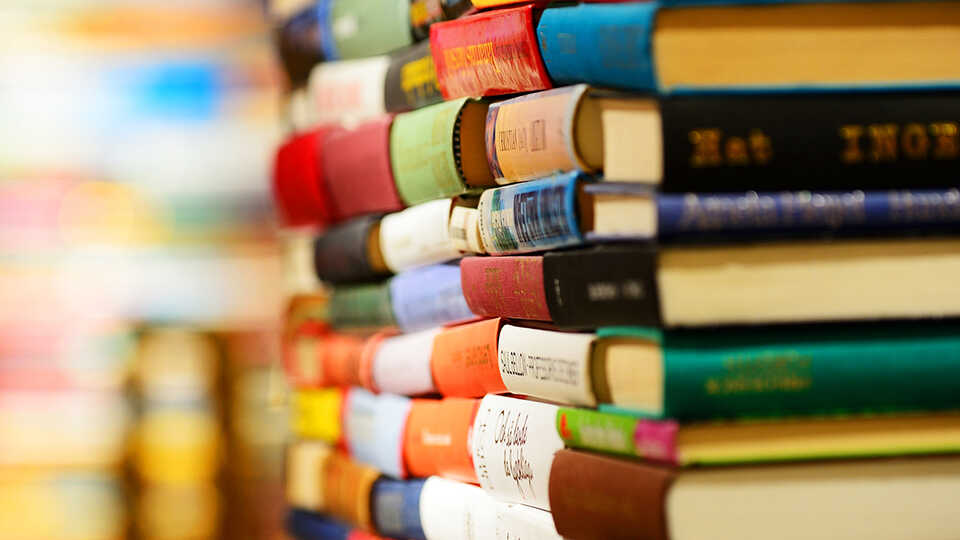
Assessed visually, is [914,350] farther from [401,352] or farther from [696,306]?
[401,352]

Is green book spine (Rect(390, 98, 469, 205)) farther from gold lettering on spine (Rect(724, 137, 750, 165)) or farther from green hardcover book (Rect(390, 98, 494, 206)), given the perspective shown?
gold lettering on spine (Rect(724, 137, 750, 165))

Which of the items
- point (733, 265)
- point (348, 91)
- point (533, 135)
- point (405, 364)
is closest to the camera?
point (733, 265)

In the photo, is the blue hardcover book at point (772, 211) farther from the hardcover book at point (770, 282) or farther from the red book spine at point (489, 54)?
the red book spine at point (489, 54)

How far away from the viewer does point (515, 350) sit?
87cm

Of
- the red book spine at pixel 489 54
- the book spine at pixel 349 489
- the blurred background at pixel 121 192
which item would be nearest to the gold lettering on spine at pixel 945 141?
the red book spine at pixel 489 54

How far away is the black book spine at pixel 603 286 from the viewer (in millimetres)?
701

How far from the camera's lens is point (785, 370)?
71 cm

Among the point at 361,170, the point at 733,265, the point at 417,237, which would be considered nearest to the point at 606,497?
the point at 733,265

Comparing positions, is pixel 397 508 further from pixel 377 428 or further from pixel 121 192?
pixel 121 192

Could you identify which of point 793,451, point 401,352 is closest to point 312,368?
point 401,352

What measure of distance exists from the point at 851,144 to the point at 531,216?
0.58ft

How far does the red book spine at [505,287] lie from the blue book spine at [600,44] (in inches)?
4.3

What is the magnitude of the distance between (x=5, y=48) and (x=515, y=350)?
203 cm

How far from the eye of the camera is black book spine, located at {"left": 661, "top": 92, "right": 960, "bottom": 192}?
0.71 m
